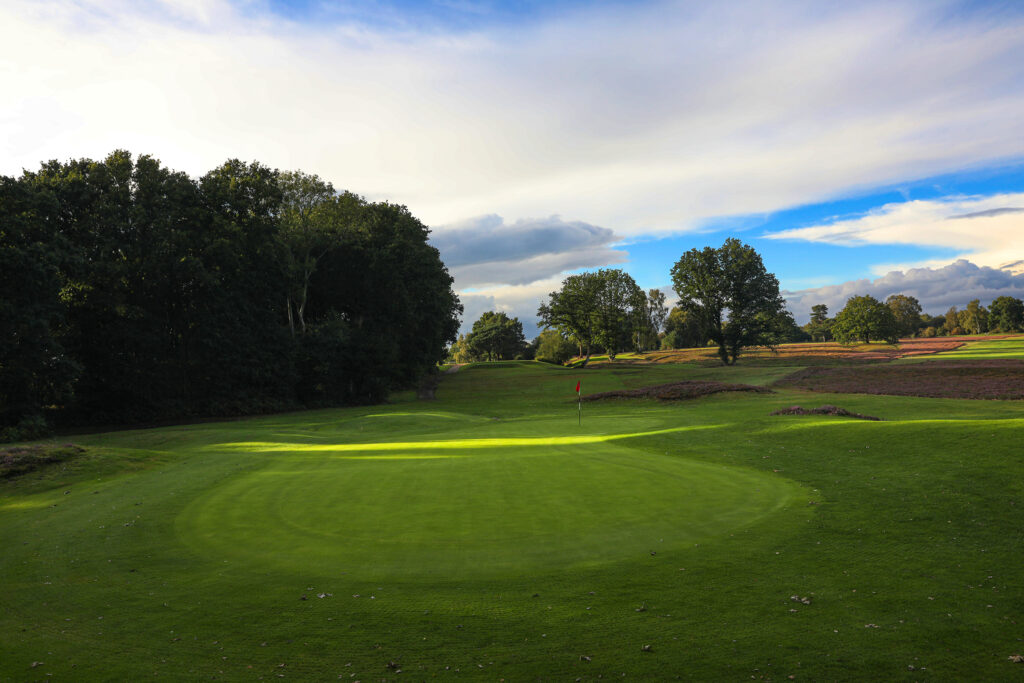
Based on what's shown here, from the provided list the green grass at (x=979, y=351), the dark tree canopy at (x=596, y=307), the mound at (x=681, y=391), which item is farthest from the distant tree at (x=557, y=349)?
the mound at (x=681, y=391)

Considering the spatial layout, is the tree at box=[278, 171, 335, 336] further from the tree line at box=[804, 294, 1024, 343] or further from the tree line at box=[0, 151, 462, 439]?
the tree line at box=[804, 294, 1024, 343]

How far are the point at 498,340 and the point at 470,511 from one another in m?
115

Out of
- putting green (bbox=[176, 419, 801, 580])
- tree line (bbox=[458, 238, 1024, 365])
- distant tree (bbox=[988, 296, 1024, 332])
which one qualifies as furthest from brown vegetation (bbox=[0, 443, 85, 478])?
distant tree (bbox=[988, 296, 1024, 332])

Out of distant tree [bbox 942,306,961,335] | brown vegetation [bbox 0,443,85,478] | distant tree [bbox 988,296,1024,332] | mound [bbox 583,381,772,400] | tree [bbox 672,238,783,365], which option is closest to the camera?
brown vegetation [bbox 0,443,85,478]

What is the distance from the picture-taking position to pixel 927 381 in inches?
1483

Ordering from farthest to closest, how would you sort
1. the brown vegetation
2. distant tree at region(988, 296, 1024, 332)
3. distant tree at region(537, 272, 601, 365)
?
distant tree at region(988, 296, 1024, 332) < distant tree at region(537, 272, 601, 365) < the brown vegetation

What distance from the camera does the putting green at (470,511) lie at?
26.1 feet

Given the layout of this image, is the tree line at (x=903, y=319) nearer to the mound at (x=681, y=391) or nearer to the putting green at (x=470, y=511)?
→ the mound at (x=681, y=391)

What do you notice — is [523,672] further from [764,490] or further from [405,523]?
[764,490]

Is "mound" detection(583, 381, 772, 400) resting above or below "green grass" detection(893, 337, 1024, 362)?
below

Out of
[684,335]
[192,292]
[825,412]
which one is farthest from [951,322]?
[192,292]

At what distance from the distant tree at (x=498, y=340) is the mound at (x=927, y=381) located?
80.0 metres

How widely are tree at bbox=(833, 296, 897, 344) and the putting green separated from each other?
88577 mm

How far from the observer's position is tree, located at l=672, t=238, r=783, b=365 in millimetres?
67438
